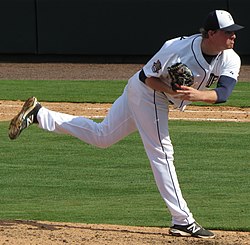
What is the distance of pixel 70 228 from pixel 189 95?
153 centimetres

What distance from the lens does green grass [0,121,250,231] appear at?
7.66 meters

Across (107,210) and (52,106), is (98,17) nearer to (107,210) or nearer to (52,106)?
(52,106)

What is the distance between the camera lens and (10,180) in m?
9.07

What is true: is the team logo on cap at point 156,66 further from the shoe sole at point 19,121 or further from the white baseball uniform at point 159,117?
the shoe sole at point 19,121

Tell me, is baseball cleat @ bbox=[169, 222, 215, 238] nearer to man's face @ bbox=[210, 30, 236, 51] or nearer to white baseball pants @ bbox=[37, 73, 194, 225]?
white baseball pants @ bbox=[37, 73, 194, 225]

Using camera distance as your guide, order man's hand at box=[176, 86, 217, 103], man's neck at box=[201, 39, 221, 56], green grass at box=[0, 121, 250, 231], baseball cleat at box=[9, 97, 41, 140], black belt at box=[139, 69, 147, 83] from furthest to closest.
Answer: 1. green grass at box=[0, 121, 250, 231]
2. baseball cleat at box=[9, 97, 41, 140]
3. black belt at box=[139, 69, 147, 83]
4. man's neck at box=[201, 39, 221, 56]
5. man's hand at box=[176, 86, 217, 103]

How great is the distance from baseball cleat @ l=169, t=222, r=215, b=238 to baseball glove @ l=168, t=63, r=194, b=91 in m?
1.07

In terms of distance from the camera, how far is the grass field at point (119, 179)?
7.66 meters

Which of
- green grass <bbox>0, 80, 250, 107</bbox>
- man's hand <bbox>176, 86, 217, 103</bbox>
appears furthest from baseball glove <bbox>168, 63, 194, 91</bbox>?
green grass <bbox>0, 80, 250, 107</bbox>

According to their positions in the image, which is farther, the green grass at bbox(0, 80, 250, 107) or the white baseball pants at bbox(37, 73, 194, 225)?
the green grass at bbox(0, 80, 250, 107)

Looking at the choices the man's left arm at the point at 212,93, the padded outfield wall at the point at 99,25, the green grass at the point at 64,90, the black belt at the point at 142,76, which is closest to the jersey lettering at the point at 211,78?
the man's left arm at the point at 212,93

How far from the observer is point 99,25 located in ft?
76.5

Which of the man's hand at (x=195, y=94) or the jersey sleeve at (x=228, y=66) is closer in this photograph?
the man's hand at (x=195, y=94)

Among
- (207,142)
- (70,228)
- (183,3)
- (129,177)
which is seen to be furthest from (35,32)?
(70,228)
